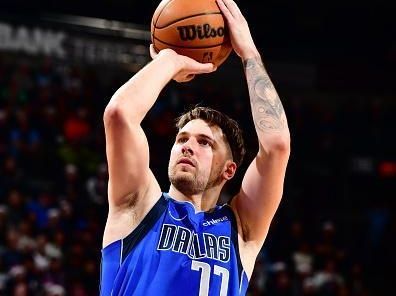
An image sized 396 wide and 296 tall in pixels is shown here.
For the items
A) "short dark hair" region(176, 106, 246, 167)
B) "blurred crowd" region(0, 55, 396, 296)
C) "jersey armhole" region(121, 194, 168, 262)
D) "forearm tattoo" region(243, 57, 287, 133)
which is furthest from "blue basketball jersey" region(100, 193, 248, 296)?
"blurred crowd" region(0, 55, 396, 296)

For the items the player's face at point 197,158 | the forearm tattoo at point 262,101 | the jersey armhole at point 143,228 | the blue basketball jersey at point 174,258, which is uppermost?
the forearm tattoo at point 262,101

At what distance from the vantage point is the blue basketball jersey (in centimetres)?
313

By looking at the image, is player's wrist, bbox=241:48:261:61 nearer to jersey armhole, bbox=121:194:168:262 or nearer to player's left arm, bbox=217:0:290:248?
player's left arm, bbox=217:0:290:248

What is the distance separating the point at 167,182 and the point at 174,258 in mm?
8119

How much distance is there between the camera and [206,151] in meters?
3.46

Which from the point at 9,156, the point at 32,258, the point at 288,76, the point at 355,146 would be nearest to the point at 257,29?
the point at 288,76

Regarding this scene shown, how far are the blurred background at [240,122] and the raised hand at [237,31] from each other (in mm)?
6193

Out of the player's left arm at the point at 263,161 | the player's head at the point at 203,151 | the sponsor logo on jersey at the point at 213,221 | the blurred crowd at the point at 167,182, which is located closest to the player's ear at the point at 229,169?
the player's head at the point at 203,151

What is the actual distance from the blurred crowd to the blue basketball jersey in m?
5.97

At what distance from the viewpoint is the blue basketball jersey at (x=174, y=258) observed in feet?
10.3

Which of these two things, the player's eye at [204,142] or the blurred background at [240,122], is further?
the blurred background at [240,122]

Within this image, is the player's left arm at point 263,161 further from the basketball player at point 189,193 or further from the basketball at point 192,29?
the basketball at point 192,29

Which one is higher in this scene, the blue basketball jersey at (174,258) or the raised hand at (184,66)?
the raised hand at (184,66)

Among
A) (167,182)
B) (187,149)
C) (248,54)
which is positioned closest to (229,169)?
(187,149)
